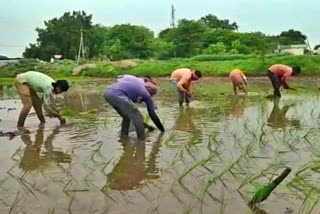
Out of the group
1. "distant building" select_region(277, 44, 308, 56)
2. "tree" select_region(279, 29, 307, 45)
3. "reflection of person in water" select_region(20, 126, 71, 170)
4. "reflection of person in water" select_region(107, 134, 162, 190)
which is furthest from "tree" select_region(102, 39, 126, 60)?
"reflection of person in water" select_region(107, 134, 162, 190)

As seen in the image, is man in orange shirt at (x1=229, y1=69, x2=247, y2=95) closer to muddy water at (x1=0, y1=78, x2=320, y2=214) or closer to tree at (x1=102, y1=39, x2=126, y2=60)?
muddy water at (x1=0, y1=78, x2=320, y2=214)

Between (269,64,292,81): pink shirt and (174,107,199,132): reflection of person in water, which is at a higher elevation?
(269,64,292,81): pink shirt

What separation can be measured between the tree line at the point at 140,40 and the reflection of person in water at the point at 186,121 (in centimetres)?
3317

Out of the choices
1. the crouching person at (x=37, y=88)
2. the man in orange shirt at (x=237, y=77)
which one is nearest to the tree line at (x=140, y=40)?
the man in orange shirt at (x=237, y=77)

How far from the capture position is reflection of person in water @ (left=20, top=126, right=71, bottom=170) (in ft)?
22.9

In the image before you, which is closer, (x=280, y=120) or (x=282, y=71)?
(x=280, y=120)

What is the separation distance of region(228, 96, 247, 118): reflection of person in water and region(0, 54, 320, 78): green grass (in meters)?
16.6

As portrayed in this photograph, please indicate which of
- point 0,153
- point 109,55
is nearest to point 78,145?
point 0,153

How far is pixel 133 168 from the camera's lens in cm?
660

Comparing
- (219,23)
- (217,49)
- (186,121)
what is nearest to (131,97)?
(186,121)

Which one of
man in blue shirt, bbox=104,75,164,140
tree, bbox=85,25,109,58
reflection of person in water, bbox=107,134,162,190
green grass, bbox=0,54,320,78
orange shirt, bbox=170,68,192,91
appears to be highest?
man in blue shirt, bbox=104,75,164,140

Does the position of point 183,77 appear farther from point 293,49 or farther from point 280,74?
point 293,49

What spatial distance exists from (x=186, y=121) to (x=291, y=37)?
53.2 m

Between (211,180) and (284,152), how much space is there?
1924 millimetres
